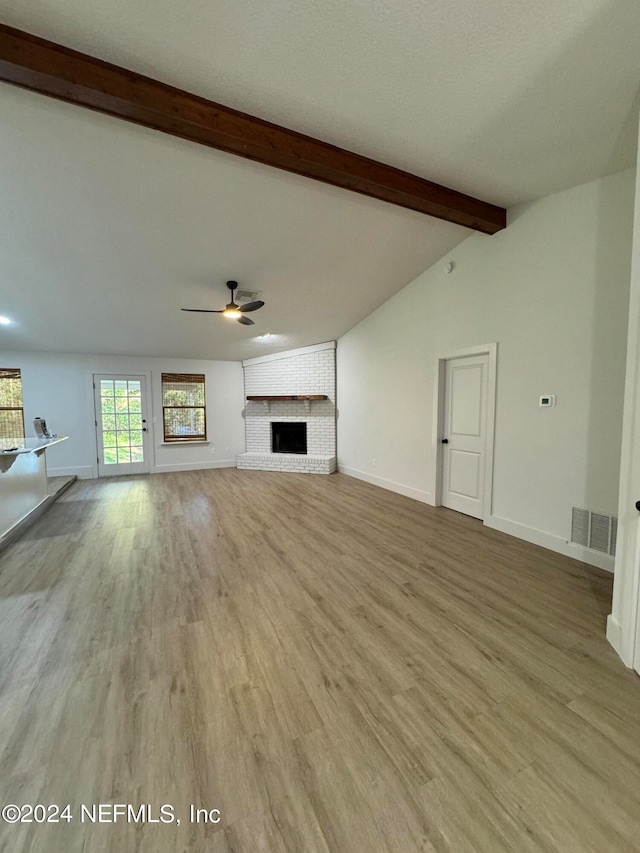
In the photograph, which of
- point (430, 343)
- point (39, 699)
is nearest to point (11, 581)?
point (39, 699)

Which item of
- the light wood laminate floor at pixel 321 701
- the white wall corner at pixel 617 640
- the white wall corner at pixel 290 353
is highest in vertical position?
the white wall corner at pixel 290 353

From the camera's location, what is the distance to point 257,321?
209 inches

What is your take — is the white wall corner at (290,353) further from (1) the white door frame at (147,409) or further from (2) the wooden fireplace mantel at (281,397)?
(1) the white door frame at (147,409)

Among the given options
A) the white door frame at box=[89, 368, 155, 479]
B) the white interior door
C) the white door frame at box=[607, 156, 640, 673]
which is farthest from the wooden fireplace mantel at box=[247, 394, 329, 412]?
the white door frame at box=[607, 156, 640, 673]

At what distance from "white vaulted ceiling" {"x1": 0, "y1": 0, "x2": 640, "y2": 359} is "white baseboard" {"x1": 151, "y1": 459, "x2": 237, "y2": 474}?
3.50 meters

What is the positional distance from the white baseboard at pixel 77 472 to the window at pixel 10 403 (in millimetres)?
842

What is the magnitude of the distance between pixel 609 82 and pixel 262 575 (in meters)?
3.85

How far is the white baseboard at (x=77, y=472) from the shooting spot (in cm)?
614

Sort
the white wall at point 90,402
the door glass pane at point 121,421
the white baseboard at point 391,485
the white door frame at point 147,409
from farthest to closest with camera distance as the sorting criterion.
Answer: the door glass pane at point 121,421, the white door frame at point 147,409, the white wall at point 90,402, the white baseboard at point 391,485

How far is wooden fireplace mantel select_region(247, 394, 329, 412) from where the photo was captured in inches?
261

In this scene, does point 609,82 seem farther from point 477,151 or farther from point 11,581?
point 11,581

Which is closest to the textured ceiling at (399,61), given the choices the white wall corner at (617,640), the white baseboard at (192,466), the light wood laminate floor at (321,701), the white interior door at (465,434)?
the white interior door at (465,434)

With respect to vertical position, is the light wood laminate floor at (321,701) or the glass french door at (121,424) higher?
the glass french door at (121,424)

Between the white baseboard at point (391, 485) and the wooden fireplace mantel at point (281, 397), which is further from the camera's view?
the wooden fireplace mantel at point (281, 397)
